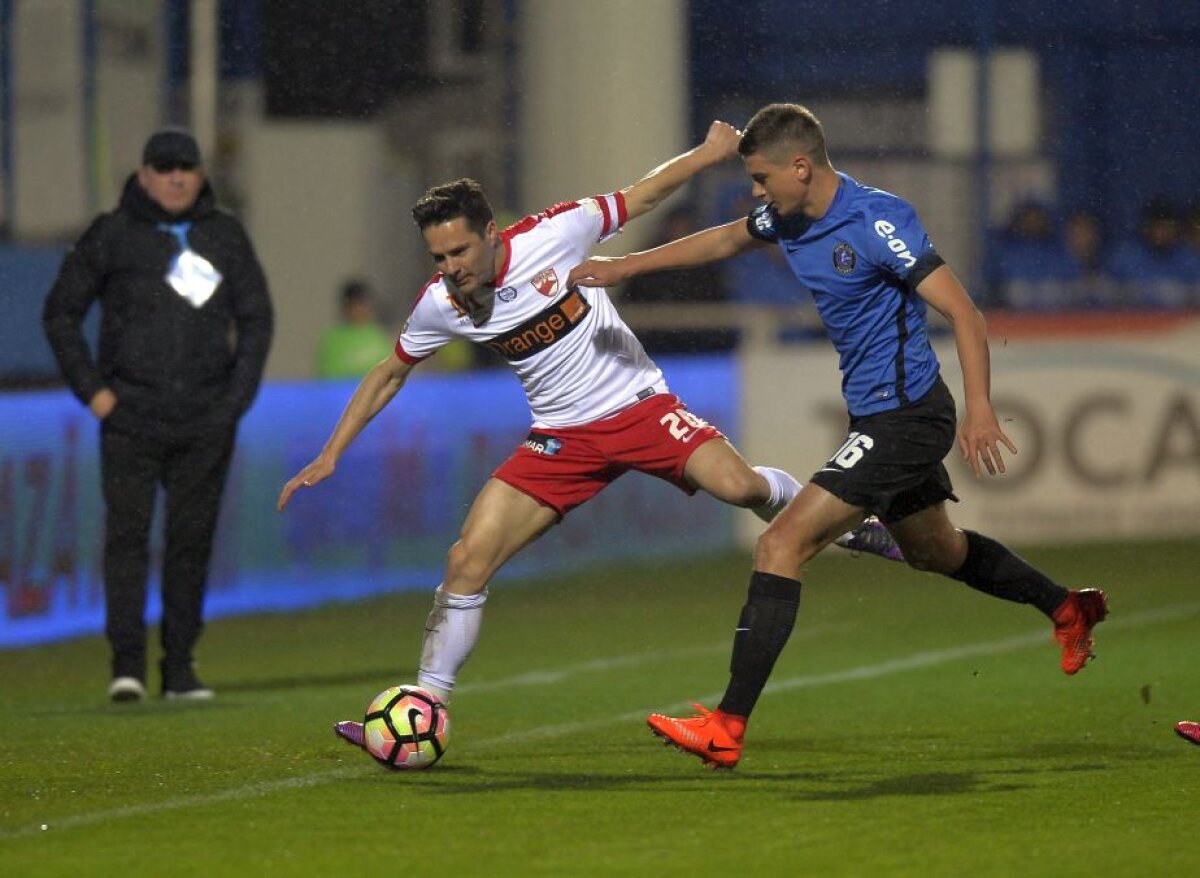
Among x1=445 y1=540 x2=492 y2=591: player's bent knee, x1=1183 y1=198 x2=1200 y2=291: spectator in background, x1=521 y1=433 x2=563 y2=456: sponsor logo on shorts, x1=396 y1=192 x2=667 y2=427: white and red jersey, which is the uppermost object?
x1=396 y1=192 x2=667 y2=427: white and red jersey

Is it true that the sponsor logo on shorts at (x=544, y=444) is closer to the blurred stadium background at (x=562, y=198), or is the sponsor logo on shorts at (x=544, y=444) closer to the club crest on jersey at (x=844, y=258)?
the club crest on jersey at (x=844, y=258)

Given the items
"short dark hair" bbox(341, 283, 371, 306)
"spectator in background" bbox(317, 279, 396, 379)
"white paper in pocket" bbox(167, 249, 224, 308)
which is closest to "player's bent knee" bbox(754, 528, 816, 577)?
"white paper in pocket" bbox(167, 249, 224, 308)

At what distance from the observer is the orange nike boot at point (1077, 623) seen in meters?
7.95

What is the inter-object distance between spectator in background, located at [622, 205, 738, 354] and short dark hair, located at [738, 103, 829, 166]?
845cm

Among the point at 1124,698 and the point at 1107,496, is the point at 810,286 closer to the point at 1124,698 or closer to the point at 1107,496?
the point at 1124,698

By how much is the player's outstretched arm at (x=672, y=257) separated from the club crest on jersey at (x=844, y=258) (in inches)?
12.6

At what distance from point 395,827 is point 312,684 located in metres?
3.80

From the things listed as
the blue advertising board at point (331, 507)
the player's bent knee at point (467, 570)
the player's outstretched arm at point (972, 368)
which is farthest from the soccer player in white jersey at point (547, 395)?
the blue advertising board at point (331, 507)

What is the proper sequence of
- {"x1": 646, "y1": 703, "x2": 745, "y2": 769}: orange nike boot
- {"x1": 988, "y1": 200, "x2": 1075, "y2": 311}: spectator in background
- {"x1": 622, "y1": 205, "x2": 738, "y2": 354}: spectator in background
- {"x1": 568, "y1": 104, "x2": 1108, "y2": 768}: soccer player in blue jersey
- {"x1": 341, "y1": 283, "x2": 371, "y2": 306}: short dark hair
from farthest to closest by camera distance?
{"x1": 988, "y1": 200, "x2": 1075, "y2": 311}: spectator in background < {"x1": 622, "y1": 205, "x2": 738, "y2": 354}: spectator in background < {"x1": 341, "y1": 283, "x2": 371, "y2": 306}: short dark hair < {"x1": 568, "y1": 104, "x2": 1108, "y2": 768}: soccer player in blue jersey < {"x1": 646, "y1": 703, "x2": 745, "y2": 769}: orange nike boot

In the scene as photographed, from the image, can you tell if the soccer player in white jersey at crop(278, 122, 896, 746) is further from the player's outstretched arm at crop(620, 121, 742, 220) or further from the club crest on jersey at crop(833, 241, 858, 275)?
the club crest on jersey at crop(833, 241, 858, 275)

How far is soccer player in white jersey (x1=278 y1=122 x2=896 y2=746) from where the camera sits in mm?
7527

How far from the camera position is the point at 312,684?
1012cm

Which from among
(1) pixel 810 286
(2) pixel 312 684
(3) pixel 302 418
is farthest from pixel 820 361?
(1) pixel 810 286

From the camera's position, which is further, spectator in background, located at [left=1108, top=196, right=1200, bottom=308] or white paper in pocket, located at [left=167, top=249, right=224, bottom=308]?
spectator in background, located at [left=1108, top=196, right=1200, bottom=308]
